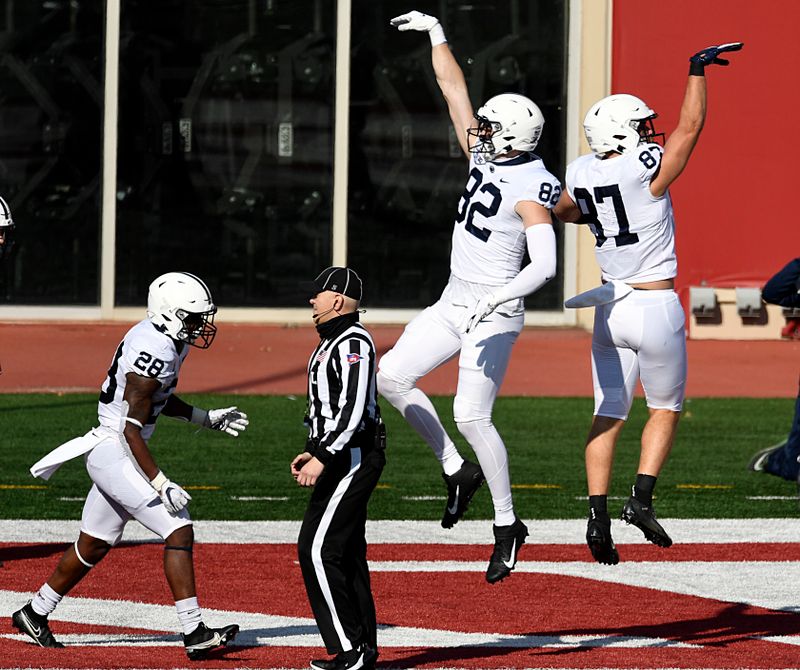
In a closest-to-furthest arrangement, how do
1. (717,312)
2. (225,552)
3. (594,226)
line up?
1. (594,226)
2. (225,552)
3. (717,312)

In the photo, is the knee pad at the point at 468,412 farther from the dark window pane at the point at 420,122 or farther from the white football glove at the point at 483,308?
the dark window pane at the point at 420,122

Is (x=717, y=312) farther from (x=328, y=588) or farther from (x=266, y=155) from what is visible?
(x=328, y=588)

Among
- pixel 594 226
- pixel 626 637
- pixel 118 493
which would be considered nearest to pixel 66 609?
A: pixel 118 493

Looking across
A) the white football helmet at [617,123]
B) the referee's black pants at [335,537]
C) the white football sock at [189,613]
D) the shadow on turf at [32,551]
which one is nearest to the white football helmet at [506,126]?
the white football helmet at [617,123]

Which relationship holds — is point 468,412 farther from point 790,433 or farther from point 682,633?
point 790,433

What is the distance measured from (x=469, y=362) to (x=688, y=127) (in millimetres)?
1545

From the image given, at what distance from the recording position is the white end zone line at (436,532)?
1127cm

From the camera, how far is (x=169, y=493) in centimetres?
796

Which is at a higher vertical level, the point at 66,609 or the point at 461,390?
the point at 461,390

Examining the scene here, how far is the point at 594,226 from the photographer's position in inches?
318

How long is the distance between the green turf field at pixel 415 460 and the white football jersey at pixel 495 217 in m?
4.09

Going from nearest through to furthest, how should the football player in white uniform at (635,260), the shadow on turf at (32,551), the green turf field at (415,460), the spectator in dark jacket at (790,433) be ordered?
the football player in white uniform at (635,260)
the spectator in dark jacket at (790,433)
the shadow on turf at (32,551)
the green turf field at (415,460)

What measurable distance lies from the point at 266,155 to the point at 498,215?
15.1 m

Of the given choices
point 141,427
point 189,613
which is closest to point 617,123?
point 141,427
